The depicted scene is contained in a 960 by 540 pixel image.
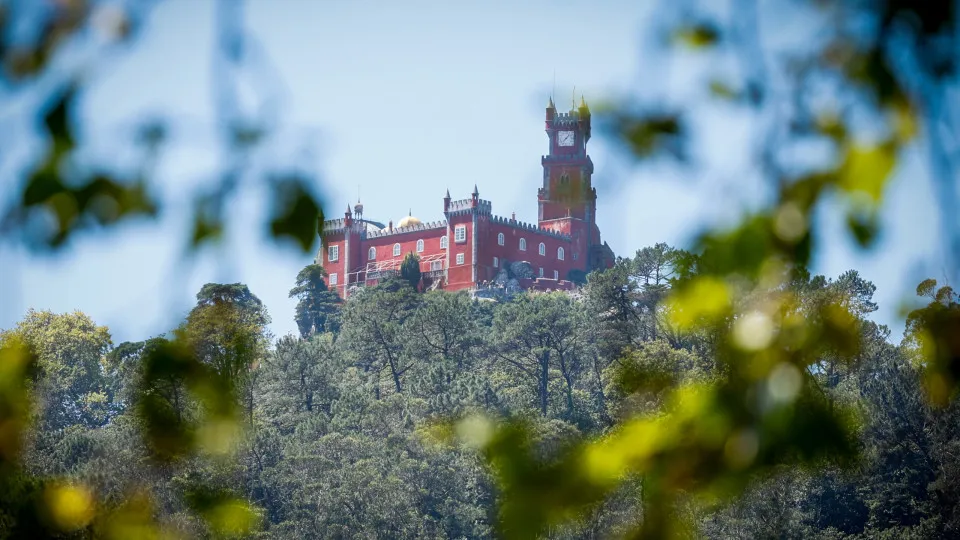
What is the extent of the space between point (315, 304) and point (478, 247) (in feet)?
35.0

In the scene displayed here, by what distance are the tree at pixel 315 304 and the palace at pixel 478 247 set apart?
0.87m

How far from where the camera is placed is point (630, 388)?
3.33m

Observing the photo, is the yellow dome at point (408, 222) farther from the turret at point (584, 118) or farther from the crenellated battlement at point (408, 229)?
the turret at point (584, 118)

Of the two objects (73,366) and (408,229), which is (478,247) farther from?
(73,366)

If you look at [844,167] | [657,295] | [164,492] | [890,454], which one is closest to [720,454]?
[844,167]

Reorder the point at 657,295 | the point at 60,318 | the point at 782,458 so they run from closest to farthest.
Result: the point at 782,458
the point at 657,295
the point at 60,318

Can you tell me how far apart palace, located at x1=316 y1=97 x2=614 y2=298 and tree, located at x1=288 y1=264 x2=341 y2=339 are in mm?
873

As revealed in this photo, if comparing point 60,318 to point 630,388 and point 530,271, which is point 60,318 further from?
point 630,388

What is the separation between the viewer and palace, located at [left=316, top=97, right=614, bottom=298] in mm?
70500

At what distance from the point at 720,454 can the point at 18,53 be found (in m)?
2.06

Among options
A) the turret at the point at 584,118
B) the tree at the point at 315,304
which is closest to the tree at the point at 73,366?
the tree at the point at 315,304

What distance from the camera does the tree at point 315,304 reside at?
73.2 m

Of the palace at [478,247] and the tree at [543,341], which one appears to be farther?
the palace at [478,247]

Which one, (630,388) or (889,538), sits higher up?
(889,538)
